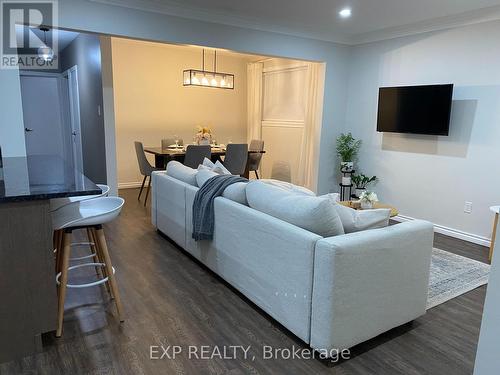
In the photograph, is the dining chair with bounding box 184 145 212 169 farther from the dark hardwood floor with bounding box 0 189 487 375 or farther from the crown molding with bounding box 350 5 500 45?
the crown molding with bounding box 350 5 500 45

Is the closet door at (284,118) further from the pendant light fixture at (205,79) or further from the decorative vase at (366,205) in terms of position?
the decorative vase at (366,205)

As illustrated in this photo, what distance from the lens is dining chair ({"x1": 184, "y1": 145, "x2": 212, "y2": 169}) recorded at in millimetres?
5273

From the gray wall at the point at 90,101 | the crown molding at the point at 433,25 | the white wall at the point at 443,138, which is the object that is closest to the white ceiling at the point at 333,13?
the crown molding at the point at 433,25

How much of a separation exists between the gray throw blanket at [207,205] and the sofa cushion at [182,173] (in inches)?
17.8

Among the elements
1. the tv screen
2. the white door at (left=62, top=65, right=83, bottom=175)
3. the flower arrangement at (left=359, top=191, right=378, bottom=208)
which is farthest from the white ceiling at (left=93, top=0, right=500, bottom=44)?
the white door at (left=62, top=65, right=83, bottom=175)

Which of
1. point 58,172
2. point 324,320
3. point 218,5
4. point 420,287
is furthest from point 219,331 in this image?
point 218,5

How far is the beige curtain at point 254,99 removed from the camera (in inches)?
296

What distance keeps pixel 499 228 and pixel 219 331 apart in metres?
1.71

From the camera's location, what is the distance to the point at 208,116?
7512 mm

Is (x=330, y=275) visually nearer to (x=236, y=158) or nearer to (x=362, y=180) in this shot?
(x=362, y=180)

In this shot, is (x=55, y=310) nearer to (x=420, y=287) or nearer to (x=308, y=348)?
(x=308, y=348)

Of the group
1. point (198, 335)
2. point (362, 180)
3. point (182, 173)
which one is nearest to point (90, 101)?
point (182, 173)

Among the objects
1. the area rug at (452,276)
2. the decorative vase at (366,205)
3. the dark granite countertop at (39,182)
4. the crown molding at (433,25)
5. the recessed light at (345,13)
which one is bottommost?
the area rug at (452,276)

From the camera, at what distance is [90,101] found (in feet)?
18.5
